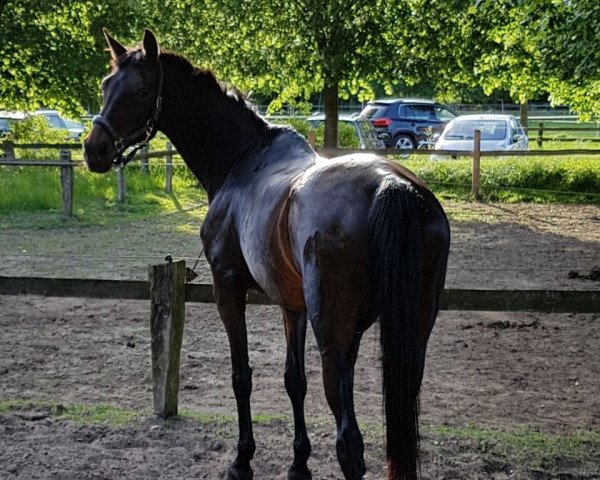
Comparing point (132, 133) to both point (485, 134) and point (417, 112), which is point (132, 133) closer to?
point (485, 134)

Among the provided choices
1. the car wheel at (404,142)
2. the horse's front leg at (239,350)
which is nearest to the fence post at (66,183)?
the horse's front leg at (239,350)

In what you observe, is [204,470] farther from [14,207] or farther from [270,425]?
[14,207]

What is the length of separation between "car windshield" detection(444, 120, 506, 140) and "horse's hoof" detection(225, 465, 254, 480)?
20.8 meters

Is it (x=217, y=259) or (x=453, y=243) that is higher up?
(x=217, y=259)

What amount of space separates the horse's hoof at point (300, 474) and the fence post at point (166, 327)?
45.4 inches

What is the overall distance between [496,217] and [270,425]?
11.2 meters

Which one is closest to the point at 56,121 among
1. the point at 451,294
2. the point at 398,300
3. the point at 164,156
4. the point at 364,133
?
the point at 364,133

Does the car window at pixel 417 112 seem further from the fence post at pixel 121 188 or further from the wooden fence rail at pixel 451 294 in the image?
the wooden fence rail at pixel 451 294

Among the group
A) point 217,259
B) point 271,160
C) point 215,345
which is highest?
point 271,160

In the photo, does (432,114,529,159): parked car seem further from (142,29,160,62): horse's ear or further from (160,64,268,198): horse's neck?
(142,29,160,62): horse's ear

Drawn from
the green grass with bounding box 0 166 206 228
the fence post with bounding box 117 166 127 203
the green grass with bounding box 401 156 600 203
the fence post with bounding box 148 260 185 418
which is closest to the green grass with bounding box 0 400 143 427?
the fence post with bounding box 148 260 185 418

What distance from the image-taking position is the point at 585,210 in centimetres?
1644

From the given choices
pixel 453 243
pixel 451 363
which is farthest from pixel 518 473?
pixel 453 243

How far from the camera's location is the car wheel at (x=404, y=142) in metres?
31.8
